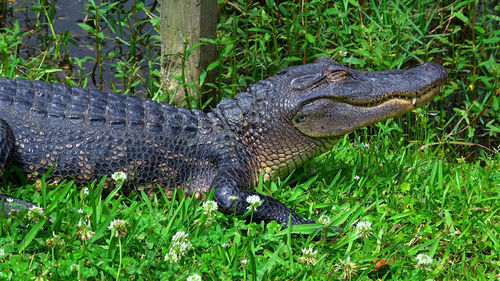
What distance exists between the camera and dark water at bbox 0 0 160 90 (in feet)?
20.2

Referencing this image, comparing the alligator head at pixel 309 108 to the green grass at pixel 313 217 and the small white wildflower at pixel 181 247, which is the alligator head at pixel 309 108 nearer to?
the green grass at pixel 313 217

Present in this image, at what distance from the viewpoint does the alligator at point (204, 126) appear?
3.83 metres

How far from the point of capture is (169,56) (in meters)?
4.88

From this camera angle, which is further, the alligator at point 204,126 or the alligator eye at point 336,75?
the alligator eye at point 336,75

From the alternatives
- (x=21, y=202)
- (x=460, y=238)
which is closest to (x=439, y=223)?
(x=460, y=238)

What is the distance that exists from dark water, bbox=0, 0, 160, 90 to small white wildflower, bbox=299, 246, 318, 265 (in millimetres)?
3357

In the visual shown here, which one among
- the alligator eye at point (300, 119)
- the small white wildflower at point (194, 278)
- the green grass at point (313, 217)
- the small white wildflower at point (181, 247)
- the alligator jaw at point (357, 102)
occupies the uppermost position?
the alligator jaw at point (357, 102)

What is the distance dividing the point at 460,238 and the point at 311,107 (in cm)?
122

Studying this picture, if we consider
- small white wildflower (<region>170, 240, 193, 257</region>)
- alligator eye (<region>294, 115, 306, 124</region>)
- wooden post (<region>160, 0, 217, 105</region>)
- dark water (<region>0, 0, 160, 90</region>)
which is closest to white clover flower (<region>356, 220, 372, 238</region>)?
small white wildflower (<region>170, 240, 193, 257</region>)

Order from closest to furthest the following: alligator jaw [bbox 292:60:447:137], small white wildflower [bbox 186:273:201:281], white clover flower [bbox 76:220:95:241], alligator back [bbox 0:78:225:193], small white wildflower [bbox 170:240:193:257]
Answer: small white wildflower [bbox 186:273:201:281] < small white wildflower [bbox 170:240:193:257] < white clover flower [bbox 76:220:95:241] < alligator back [bbox 0:78:225:193] < alligator jaw [bbox 292:60:447:137]

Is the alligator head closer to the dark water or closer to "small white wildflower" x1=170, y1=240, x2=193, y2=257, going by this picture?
"small white wildflower" x1=170, y1=240, x2=193, y2=257

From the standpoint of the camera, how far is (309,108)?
4059 millimetres

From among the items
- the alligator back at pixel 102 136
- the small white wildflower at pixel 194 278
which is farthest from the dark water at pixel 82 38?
the small white wildflower at pixel 194 278

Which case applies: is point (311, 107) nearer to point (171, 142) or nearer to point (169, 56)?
point (171, 142)
